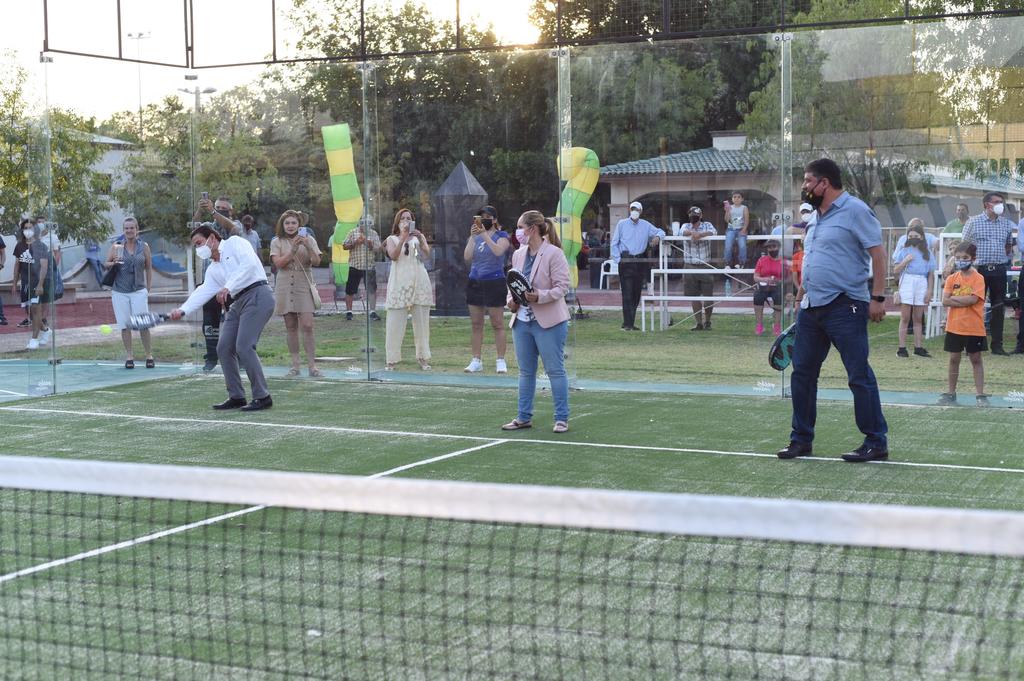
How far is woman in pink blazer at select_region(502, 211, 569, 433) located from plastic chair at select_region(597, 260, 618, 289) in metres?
3.55

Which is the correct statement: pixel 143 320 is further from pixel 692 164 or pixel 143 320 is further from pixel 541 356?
pixel 692 164

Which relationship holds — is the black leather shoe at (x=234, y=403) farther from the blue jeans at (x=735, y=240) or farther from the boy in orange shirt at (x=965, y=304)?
the boy in orange shirt at (x=965, y=304)

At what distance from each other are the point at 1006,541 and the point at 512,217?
11.8 m

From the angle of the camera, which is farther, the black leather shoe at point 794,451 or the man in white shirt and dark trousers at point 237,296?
the man in white shirt and dark trousers at point 237,296

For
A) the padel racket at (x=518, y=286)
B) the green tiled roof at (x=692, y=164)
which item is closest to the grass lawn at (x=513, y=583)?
the padel racket at (x=518, y=286)

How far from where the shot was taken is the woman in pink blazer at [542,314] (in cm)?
1069

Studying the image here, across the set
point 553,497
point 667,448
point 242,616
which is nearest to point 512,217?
point 667,448

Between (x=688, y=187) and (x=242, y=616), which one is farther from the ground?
(x=688, y=187)

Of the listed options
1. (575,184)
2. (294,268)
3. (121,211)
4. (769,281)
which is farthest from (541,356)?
(121,211)

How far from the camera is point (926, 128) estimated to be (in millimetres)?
13031

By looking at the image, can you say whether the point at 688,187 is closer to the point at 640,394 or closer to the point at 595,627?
the point at 640,394

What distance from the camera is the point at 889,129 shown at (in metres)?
13.2

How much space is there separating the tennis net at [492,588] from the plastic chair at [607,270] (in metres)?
7.40

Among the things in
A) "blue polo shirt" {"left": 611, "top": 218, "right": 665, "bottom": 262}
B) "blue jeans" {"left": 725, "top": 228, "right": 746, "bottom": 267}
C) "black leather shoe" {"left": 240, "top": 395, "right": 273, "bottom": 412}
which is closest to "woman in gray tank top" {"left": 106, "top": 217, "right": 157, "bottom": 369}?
"black leather shoe" {"left": 240, "top": 395, "right": 273, "bottom": 412}
